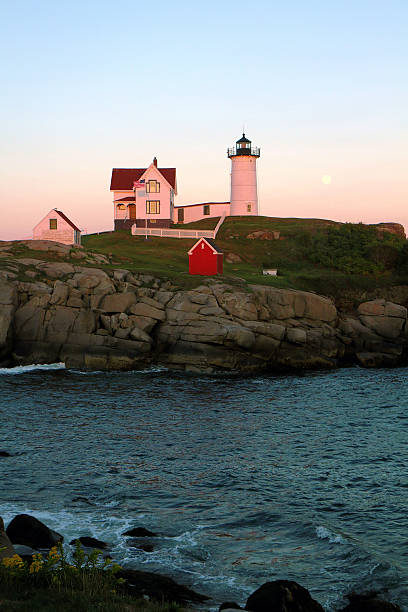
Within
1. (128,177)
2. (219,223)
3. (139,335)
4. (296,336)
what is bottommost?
(296,336)

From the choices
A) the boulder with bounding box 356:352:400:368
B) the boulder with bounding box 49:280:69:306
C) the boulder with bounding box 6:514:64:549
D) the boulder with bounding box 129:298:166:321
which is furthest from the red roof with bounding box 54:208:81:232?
the boulder with bounding box 6:514:64:549

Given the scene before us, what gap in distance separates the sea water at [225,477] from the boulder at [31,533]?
1043mm

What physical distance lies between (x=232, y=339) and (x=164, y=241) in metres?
32.5

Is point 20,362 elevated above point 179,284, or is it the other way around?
point 179,284

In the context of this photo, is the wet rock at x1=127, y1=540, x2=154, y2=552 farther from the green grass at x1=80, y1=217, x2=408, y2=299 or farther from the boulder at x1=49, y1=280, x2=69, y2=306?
the green grass at x1=80, y1=217, x2=408, y2=299

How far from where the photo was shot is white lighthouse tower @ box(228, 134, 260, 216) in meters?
91.0

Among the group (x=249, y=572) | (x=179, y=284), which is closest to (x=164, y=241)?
(x=179, y=284)

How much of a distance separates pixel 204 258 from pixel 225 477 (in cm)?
3611

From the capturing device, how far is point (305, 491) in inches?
858

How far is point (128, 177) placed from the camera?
87.9 m

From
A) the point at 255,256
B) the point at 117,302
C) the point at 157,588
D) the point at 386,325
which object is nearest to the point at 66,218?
the point at 255,256

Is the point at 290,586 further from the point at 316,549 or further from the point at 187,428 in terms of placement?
the point at 187,428

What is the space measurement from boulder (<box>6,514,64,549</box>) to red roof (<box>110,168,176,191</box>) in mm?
71528

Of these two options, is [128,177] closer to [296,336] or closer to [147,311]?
[147,311]
